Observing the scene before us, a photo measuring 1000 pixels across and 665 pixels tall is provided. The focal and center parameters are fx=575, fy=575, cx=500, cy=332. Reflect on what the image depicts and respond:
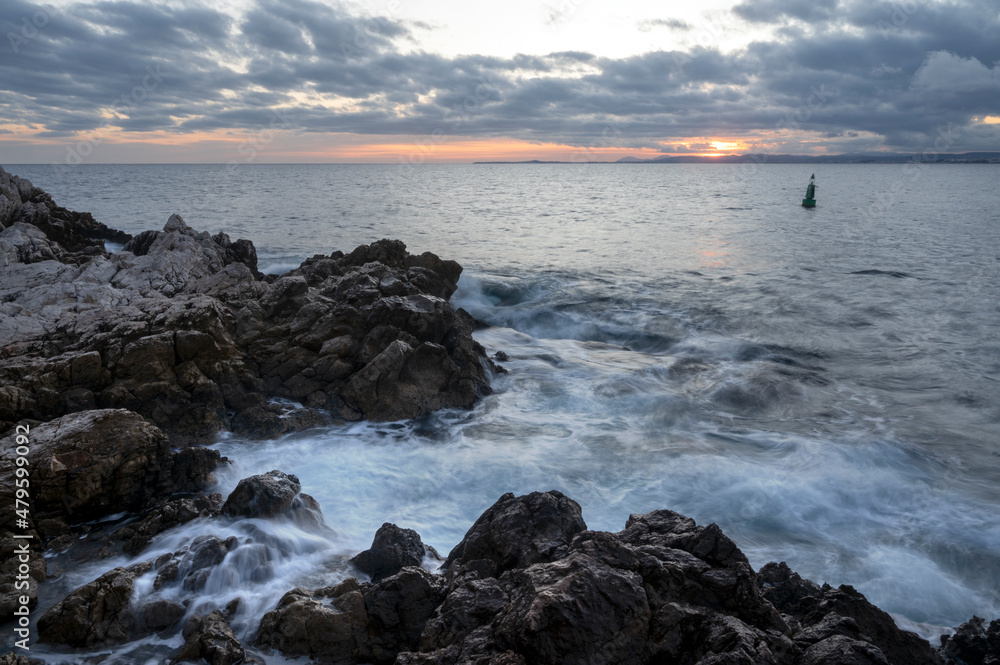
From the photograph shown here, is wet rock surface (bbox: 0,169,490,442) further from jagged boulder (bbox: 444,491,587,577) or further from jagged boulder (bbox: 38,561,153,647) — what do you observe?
jagged boulder (bbox: 444,491,587,577)

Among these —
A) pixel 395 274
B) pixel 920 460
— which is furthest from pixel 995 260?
pixel 395 274

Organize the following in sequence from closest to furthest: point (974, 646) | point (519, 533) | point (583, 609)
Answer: point (583, 609)
point (974, 646)
point (519, 533)

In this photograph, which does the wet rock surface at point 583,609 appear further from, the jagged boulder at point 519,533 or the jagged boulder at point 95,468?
the jagged boulder at point 95,468

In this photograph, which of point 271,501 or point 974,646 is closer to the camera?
point 974,646

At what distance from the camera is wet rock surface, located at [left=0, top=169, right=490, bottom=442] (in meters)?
10.7

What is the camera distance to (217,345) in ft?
39.9

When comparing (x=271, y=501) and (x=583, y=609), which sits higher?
(x=583, y=609)

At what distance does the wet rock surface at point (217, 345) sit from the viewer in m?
10.7

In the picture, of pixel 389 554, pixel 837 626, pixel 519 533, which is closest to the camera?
pixel 837 626

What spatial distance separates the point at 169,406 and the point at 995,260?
38.7 metres

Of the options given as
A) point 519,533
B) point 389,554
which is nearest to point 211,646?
point 389,554

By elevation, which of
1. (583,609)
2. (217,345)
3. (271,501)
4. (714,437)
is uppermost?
(217,345)

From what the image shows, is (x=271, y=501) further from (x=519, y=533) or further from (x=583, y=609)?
(x=583, y=609)

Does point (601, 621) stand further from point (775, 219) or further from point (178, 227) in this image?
point (775, 219)
